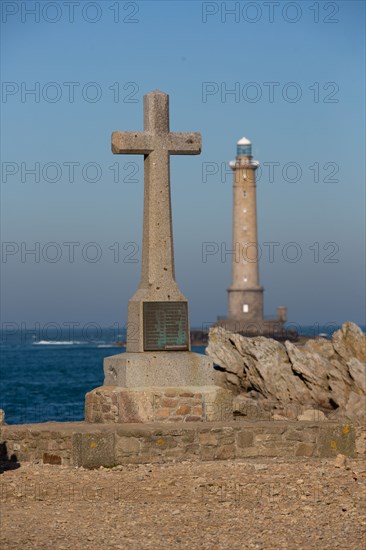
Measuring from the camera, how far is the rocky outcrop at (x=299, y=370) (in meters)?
22.9

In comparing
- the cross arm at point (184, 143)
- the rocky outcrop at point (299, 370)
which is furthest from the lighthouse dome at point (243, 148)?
the cross arm at point (184, 143)

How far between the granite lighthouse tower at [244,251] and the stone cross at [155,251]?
188ft

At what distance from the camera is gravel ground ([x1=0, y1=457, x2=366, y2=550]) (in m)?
8.88

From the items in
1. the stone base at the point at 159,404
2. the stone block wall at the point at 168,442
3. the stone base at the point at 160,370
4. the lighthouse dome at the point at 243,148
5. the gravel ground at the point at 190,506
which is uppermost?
the lighthouse dome at the point at 243,148

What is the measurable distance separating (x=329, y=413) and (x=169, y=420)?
8.02 meters

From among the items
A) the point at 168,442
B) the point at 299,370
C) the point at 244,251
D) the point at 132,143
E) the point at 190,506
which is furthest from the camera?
the point at 244,251

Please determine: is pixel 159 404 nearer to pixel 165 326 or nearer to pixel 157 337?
pixel 157 337

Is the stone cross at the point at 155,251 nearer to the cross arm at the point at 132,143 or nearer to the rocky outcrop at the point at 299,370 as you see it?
the cross arm at the point at 132,143

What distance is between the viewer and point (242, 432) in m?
13.2

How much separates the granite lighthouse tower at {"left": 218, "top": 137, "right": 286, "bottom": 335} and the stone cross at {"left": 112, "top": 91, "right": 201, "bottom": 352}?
57.2 metres

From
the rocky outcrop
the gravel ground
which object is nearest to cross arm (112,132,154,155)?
the gravel ground

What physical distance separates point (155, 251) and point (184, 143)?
1622 mm

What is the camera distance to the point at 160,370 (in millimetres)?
14156

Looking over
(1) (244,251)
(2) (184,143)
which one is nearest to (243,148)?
(1) (244,251)
